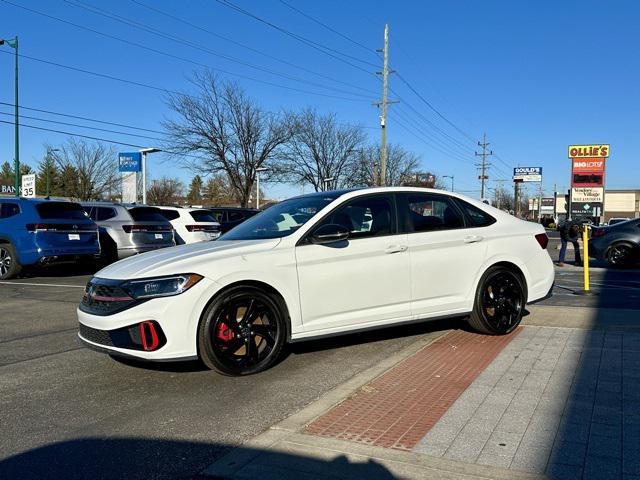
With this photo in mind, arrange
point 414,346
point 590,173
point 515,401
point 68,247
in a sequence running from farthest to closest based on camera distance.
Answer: point 590,173, point 68,247, point 414,346, point 515,401

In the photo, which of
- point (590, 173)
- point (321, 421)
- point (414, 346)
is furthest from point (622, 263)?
point (590, 173)

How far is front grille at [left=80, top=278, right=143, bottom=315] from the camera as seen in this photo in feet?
15.4

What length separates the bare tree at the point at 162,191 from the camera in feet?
219

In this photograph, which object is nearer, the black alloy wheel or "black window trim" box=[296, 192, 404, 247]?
"black window trim" box=[296, 192, 404, 247]

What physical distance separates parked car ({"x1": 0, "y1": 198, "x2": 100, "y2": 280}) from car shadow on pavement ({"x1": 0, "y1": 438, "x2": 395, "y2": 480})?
9.45 meters

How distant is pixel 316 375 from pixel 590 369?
240 centimetres

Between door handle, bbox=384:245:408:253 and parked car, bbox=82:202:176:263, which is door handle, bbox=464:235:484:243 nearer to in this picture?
door handle, bbox=384:245:408:253

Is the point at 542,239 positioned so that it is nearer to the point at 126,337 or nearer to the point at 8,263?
the point at 126,337

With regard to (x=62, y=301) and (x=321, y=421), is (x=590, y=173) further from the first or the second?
(x=321, y=421)

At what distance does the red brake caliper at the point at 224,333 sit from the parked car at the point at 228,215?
41.6 ft

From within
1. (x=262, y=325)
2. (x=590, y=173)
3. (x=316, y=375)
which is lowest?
(x=316, y=375)

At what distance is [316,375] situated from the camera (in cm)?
514

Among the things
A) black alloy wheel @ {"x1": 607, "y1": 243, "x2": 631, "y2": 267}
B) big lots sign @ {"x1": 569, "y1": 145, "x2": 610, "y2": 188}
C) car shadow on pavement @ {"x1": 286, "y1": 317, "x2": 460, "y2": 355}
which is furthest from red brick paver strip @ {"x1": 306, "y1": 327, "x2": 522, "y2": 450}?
big lots sign @ {"x1": 569, "y1": 145, "x2": 610, "y2": 188}

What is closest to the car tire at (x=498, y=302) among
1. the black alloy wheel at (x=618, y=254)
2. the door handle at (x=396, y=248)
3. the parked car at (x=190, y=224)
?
the door handle at (x=396, y=248)
